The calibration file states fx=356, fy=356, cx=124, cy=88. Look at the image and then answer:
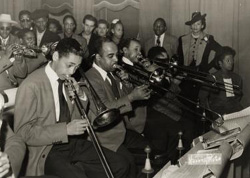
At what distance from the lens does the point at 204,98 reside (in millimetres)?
4039

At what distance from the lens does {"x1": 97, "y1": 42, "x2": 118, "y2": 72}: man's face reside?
3.13 m

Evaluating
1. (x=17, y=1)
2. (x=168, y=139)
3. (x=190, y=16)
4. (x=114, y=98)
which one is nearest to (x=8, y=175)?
(x=114, y=98)

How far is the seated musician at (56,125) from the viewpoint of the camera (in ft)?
7.50

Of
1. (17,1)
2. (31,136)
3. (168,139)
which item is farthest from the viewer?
(17,1)

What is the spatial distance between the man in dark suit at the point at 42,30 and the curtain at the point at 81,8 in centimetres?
69

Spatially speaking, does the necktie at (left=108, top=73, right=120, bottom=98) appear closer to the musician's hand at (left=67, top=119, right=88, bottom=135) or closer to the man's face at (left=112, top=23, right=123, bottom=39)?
the musician's hand at (left=67, top=119, right=88, bottom=135)

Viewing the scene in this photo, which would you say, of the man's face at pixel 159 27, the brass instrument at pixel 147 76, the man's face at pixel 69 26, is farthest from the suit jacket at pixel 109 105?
the man's face at pixel 159 27

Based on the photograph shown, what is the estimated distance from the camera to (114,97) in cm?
309

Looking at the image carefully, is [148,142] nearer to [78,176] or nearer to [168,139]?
[168,139]

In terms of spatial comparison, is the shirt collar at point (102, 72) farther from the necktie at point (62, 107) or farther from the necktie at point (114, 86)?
the necktie at point (62, 107)

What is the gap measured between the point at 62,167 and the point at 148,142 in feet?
3.29

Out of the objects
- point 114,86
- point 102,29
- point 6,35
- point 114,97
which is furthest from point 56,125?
point 102,29

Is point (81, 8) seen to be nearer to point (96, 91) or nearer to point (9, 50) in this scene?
point (9, 50)

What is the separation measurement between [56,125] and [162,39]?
10.3 ft
